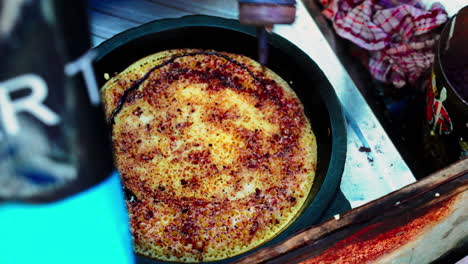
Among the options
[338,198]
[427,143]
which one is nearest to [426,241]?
[338,198]

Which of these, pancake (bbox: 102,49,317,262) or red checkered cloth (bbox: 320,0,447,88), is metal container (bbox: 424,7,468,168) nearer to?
red checkered cloth (bbox: 320,0,447,88)

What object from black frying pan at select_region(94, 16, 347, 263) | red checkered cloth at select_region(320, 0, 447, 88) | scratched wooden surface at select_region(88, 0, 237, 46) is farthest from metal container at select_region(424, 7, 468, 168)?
scratched wooden surface at select_region(88, 0, 237, 46)

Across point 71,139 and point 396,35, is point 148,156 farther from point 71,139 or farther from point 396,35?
point 396,35

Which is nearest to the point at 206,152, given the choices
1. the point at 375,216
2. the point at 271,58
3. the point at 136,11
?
the point at 271,58

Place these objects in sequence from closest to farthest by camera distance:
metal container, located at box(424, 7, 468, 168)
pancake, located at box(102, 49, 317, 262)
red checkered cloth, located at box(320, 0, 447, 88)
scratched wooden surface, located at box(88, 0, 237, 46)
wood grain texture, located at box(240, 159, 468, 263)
→ wood grain texture, located at box(240, 159, 468, 263) < pancake, located at box(102, 49, 317, 262) < metal container, located at box(424, 7, 468, 168) < scratched wooden surface, located at box(88, 0, 237, 46) < red checkered cloth, located at box(320, 0, 447, 88)

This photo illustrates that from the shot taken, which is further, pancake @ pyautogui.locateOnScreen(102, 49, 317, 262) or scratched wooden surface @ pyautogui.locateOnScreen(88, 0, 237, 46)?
scratched wooden surface @ pyautogui.locateOnScreen(88, 0, 237, 46)

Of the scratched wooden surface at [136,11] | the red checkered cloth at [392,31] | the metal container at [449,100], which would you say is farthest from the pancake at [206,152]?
the red checkered cloth at [392,31]
